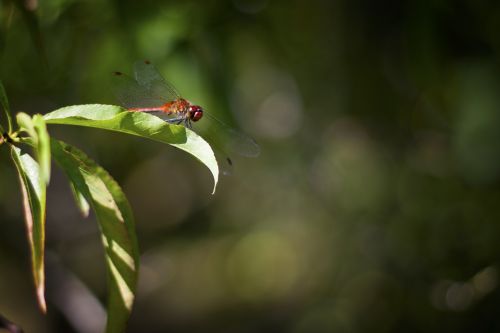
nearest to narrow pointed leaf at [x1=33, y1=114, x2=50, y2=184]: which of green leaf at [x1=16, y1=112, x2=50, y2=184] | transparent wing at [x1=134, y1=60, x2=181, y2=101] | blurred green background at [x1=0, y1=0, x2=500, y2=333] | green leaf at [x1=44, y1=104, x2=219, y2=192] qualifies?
green leaf at [x1=16, y1=112, x2=50, y2=184]

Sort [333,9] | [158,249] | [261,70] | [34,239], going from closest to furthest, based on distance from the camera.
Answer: [34,239]
[333,9]
[261,70]
[158,249]

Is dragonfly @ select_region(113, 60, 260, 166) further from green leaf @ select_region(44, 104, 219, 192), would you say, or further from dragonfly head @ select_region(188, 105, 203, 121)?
green leaf @ select_region(44, 104, 219, 192)

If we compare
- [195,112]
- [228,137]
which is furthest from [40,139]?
[228,137]

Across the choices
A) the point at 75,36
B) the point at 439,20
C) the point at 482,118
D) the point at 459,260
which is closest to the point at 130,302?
the point at 75,36

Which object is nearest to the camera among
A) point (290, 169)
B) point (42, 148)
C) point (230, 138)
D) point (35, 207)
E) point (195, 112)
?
point (42, 148)

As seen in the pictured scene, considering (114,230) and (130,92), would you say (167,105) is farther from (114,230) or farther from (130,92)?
(114,230)

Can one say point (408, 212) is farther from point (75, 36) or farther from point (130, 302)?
point (130, 302)
